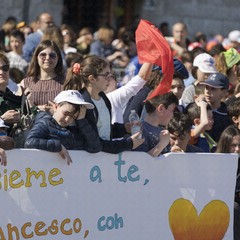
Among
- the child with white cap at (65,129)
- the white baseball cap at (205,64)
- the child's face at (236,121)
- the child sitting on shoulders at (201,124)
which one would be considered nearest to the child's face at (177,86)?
the child sitting on shoulders at (201,124)

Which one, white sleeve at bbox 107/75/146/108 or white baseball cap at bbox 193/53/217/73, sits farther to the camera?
white baseball cap at bbox 193/53/217/73

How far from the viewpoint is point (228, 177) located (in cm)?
960

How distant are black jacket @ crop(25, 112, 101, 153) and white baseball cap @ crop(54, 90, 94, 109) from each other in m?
0.14

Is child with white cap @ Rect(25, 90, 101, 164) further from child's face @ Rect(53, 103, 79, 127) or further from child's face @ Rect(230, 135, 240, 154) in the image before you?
child's face @ Rect(230, 135, 240, 154)

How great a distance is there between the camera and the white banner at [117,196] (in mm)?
8172

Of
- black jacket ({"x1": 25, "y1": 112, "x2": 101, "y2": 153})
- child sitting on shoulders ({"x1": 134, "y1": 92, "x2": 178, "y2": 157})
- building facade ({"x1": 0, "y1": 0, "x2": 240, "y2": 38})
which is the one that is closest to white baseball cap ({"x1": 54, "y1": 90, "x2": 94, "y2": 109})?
black jacket ({"x1": 25, "y1": 112, "x2": 101, "y2": 153})

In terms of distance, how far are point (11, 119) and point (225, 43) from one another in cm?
1130

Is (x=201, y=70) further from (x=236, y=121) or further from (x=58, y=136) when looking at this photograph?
(x=58, y=136)

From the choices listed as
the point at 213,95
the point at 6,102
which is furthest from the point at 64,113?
the point at 213,95

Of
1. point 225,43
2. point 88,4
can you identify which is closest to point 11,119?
point 225,43

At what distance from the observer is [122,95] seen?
996 cm

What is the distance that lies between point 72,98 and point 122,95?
1.57 m

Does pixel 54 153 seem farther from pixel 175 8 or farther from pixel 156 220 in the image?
pixel 175 8

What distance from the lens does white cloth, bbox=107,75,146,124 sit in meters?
9.92
